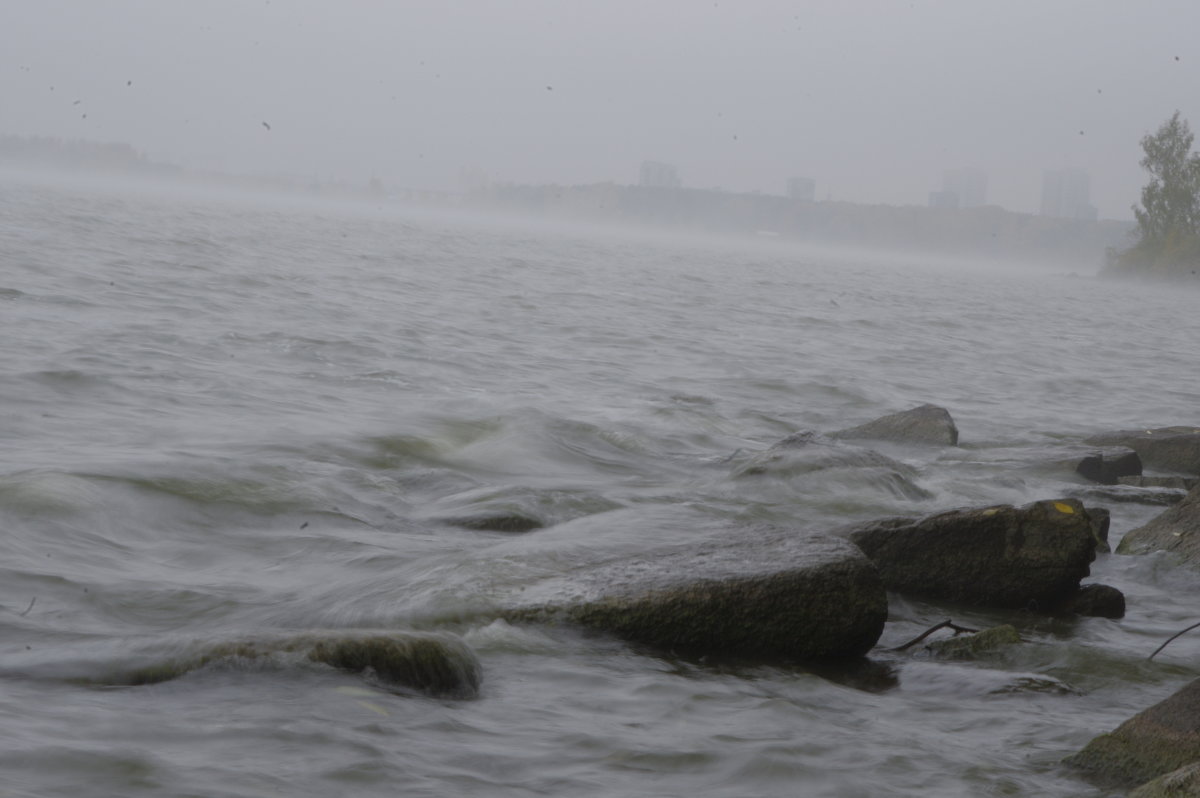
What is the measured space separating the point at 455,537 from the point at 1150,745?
3.59m

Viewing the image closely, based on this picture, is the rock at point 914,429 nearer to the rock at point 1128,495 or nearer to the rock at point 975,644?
the rock at point 1128,495

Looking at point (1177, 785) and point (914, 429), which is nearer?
point (1177, 785)

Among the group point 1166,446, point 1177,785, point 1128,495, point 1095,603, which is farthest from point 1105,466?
point 1177,785

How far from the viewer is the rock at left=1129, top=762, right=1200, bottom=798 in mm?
2642

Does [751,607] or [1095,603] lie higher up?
[751,607]

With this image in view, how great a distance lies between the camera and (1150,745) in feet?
10.7

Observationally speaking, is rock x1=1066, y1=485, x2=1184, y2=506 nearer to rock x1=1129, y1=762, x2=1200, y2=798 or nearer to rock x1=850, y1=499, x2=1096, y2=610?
rock x1=850, y1=499, x2=1096, y2=610

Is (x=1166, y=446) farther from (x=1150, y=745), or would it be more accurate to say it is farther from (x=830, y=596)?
(x=1150, y=745)

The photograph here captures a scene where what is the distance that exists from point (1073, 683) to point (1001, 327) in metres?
24.7

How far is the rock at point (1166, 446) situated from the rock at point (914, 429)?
3.93ft

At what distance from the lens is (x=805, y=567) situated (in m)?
4.34

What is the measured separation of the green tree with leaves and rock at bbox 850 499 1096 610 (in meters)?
72.9

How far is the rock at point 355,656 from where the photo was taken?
3688 mm

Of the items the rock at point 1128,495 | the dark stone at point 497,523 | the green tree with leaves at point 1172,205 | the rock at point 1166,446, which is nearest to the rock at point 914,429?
the rock at point 1166,446
